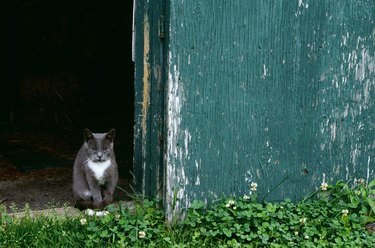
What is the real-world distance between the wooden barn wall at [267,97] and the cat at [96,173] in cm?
67

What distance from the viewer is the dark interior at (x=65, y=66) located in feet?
32.1

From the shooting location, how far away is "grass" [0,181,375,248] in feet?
14.8

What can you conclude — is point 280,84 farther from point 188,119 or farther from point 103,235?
point 103,235

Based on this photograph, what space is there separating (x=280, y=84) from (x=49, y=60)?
6241 millimetres

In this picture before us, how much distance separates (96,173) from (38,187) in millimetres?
1374

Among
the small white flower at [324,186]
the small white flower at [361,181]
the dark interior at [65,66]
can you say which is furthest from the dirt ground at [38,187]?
the dark interior at [65,66]

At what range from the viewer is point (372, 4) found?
5.03 meters

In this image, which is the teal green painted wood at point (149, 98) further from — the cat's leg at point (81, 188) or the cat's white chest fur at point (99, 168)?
the cat's leg at point (81, 188)

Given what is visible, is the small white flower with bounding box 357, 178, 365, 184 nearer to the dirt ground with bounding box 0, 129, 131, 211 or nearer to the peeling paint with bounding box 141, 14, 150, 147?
the peeling paint with bounding box 141, 14, 150, 147

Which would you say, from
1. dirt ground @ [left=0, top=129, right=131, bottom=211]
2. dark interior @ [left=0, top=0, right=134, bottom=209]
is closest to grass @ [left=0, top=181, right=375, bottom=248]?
dirt ground @ [left=0, top=129, right=131, bottom=211]

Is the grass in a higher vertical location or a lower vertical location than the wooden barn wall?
lower

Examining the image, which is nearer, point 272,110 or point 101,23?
point 272,110

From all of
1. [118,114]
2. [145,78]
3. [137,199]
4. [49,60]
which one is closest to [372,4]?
[145,78]

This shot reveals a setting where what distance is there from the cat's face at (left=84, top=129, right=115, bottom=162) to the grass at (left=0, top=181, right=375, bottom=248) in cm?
43
